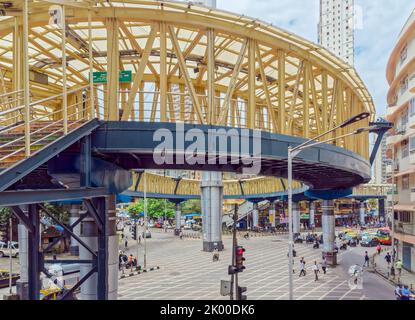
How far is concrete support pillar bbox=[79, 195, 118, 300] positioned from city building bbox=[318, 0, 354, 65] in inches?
6522

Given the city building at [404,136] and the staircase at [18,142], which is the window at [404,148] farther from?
the staircase at [18,142]

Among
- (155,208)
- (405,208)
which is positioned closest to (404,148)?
(405,208)

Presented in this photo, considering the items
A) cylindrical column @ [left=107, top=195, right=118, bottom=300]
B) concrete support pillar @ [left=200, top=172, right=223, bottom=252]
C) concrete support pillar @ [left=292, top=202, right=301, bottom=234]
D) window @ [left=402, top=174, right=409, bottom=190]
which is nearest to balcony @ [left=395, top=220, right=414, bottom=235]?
window @ [left=402, top=174, right=409, bottom=190]

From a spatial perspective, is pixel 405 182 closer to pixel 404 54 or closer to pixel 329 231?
pixel 329 231

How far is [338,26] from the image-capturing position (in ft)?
558

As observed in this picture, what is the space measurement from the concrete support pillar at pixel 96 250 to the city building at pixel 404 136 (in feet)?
79.3

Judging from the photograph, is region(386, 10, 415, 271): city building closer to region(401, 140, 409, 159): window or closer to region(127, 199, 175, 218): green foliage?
region(401, 140, 409, 159): window

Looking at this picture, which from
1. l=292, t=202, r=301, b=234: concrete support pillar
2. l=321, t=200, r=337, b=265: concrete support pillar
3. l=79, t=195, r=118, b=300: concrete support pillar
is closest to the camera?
l=79, t=195, r=118, b=300: concrete support pillar

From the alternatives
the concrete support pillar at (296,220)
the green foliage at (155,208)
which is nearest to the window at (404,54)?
the concrete support pillar at (296,220)

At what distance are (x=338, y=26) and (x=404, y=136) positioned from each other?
494 feet

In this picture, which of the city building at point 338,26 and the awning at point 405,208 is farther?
the city building at point 338,26

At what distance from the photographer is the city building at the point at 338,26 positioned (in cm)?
16675

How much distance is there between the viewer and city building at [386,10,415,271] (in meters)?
31.5
